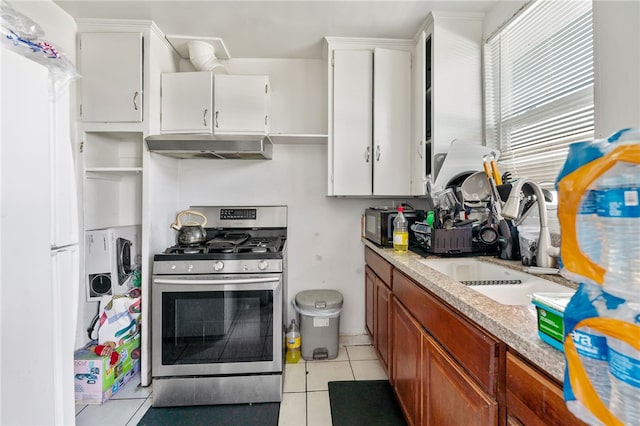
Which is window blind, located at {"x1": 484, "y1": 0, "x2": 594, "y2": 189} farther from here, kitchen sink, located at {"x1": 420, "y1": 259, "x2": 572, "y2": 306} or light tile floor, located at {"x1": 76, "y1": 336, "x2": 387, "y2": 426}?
light tile floor, located at {"x1": 76, "y1": 336, "x2": 387, "y2": 426}

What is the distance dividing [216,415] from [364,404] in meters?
0.88

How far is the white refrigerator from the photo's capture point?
2.55 ft

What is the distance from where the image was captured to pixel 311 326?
2.12 m

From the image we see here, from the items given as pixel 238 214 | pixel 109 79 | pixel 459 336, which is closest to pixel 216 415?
pixel 238 214

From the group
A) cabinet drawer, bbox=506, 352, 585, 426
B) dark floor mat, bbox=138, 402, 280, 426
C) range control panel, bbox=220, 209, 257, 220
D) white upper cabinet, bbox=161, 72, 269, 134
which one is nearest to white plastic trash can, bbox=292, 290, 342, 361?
dark floor mat, bbox=138, 402, 280, 426

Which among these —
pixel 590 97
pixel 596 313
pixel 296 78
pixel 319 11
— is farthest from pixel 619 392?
pixel 296 78

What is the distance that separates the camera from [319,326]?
213 cm

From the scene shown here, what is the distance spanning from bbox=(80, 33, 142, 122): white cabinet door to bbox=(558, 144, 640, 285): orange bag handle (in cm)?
224

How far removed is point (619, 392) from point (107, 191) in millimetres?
2610

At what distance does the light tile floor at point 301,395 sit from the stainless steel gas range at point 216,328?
124 mm

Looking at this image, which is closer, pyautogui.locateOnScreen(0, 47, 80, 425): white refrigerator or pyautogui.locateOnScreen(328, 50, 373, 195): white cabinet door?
pyautogui.locateOnScreen(0, 47, 80, 425): white refrigerator

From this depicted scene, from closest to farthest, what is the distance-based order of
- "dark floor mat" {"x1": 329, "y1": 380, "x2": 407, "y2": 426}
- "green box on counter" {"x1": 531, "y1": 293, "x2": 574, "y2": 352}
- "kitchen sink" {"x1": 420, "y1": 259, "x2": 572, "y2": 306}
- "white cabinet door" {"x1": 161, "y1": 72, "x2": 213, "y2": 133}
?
"green box on counter" {"x1": 531, "y1": 293, "x2": 574, "y2": 352} < "kitchen sink" {"x1": 420, "y1": 259, "x2": 572, "y2": 306} < "dark floor mat" {"x1": 329, "y1": 380, "x2": 407, "y2": 426} < "white cabinet door" {"x1": 161, "y1": 72, "x2": 213, "y2": 133}

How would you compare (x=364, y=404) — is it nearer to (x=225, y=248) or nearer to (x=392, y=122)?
(x=225, y=248)

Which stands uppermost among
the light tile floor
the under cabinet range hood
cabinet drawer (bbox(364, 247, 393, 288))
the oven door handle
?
the under cabinet range hood
